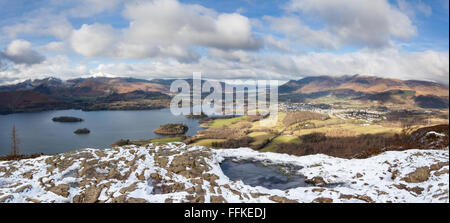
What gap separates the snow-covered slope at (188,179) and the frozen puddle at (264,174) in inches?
28.5

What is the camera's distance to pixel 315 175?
41.1 feet

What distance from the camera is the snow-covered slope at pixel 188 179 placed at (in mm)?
8555

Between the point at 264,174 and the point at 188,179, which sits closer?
the point at 188,179

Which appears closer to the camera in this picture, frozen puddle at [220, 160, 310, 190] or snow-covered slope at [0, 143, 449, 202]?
snow-covered slope at [0, 143, 449, 202]

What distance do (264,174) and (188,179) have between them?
487 cm

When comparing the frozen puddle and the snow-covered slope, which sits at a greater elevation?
the snow-covered slope

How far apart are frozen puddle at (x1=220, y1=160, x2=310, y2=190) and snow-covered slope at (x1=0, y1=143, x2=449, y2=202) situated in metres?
0.72

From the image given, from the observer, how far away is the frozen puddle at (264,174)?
11703 millimetres

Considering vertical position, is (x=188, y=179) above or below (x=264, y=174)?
above

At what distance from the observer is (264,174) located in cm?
1303

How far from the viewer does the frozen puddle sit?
11.7 meters

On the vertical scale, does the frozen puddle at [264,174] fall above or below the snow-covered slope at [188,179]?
below

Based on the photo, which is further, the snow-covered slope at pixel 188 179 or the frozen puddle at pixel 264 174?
the frozen puddle at pixel 264 174
